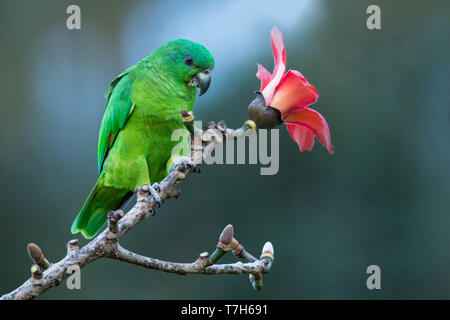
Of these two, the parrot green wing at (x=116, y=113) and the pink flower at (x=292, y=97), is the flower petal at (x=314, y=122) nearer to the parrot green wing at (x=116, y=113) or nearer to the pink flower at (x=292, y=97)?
the pink flower at (x=292, y=97)

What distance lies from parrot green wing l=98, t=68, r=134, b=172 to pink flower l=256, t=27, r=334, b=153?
141 centimetres

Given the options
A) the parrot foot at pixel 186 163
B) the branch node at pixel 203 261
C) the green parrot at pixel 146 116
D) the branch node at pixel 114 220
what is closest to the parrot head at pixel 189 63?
the green parrot at pixel 146 116

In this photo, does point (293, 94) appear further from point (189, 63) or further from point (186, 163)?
point (189, 63)

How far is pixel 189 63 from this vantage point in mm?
3359

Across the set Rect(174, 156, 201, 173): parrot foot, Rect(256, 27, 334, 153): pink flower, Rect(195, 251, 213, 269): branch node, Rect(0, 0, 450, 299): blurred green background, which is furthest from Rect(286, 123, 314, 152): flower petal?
Rect(0, 0, 450, 299): blurred green background

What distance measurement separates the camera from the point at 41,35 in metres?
7.70

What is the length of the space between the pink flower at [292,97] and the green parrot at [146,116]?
1.17m

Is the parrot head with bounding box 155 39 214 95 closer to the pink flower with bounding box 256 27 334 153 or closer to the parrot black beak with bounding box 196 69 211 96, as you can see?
the parrot black beak with bounding box 196 69 211 96

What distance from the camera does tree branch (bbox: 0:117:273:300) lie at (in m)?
1.67

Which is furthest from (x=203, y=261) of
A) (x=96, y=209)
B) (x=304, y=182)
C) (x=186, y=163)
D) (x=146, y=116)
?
(x=304, y=182)

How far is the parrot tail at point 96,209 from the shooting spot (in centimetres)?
341
